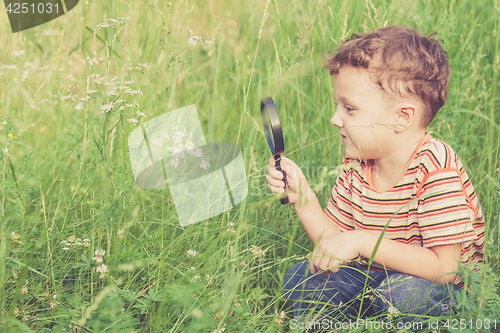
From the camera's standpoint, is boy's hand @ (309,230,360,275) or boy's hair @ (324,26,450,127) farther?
boy's hair @ (324,26,450,127)

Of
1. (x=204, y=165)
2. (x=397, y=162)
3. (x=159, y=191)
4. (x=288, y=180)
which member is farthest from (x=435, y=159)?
(x=159, y=191)

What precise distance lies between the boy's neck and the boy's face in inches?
1.8

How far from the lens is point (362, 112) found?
150 centimetres

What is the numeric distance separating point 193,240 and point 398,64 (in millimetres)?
1046

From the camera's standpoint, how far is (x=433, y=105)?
1.59 m

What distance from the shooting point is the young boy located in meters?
1.41

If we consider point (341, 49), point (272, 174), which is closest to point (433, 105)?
point (341, 49)

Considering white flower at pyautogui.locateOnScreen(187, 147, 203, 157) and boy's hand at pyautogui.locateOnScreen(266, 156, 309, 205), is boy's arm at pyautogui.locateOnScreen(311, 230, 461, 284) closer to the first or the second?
boy's hand at pyautogui.locateOnScreen(266, 156, 309, 205)

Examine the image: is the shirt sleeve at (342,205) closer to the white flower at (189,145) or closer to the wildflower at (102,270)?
the white flower at (189,145)

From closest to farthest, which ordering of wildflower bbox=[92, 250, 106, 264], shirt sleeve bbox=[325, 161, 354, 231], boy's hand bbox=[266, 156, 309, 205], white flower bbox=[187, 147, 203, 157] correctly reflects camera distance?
wildflower bbox=[92, 250, 106, 264]
boy's hand bbox=[266, 156, 309, 205]
shirt sleeve bbox=[325, 161, 354, 231]
white flower bbox=[187, 147, 203, 157]

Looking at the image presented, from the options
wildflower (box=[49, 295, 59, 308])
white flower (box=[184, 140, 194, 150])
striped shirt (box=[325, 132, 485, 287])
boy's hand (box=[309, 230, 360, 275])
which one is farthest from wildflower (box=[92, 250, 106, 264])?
striped shirt (box=[325, 132, 485, 287])

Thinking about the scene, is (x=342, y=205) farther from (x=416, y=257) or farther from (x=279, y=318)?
(x=279, y=318)

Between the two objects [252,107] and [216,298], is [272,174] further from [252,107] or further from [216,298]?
[252,107]

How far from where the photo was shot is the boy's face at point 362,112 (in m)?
1.50
